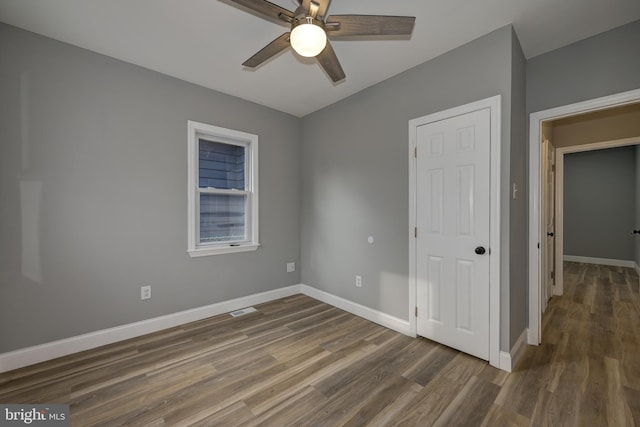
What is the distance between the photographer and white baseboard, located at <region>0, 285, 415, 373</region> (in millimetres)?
2167

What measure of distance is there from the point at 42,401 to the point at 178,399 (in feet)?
2.99

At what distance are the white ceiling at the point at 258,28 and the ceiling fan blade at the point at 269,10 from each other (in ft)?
0.83

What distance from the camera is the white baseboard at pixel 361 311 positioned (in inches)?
110

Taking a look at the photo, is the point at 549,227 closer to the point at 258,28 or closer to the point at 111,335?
the point at 258,28

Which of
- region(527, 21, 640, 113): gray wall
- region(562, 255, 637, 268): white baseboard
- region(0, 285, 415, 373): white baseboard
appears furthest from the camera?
region(562, 255, 637, 268): white baseboard

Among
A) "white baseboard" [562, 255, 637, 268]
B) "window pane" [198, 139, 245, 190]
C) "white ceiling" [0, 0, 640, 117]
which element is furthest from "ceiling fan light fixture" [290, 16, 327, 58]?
"white baseboard" [562, 255, 637, 268]

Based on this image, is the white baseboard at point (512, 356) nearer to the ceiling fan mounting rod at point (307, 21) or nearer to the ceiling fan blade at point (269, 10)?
the ceiling fan mounting rod at point (307, 21)

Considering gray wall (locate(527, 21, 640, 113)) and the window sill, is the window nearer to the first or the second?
the window sill

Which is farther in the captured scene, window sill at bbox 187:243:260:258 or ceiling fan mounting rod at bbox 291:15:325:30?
window sill at bbox 187:243:260:258

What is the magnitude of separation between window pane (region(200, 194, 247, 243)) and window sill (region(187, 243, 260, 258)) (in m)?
0.15

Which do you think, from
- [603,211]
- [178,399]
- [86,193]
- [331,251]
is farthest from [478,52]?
[603,211]

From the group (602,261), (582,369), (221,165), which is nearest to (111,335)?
(221,165)

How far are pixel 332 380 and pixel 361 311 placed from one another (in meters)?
1.26

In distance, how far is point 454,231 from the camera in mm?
2391
